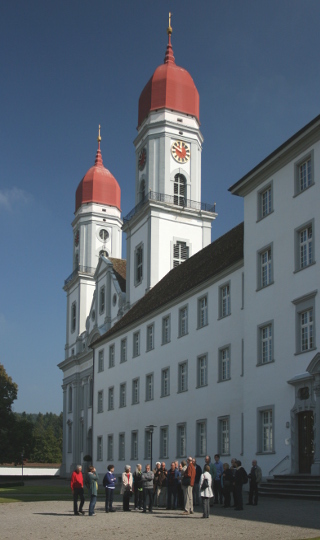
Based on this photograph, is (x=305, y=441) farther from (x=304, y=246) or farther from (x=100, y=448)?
(x=100, y=448)

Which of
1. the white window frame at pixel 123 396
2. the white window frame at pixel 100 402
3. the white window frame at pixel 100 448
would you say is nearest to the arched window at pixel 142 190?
the white window frame at pixel 100 402

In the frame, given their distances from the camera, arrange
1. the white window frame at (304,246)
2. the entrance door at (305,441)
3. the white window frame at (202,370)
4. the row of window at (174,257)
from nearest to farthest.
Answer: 1. the entrance door at (305,441)
2. the white window frame at (304,246)
3. the white window frame at (202,370)
4. the row of window at (174,257)

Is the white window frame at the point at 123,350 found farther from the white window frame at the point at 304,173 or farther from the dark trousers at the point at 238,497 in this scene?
the dark trousers at the point at 238,497

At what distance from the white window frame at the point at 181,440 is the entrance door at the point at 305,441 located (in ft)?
41.8

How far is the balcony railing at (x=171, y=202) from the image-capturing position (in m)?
61.4

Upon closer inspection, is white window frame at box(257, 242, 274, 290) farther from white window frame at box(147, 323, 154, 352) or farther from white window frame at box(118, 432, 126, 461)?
white window frame at box(118, 432, 126, 461)

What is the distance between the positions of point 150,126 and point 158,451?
2955 cm

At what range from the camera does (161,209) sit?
199 ft

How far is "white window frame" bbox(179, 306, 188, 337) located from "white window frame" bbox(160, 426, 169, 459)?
5.32 metres

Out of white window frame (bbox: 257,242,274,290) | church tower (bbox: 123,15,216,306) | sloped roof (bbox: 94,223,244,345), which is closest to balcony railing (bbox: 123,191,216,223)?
church tower (bbox: 123,15,216,306)

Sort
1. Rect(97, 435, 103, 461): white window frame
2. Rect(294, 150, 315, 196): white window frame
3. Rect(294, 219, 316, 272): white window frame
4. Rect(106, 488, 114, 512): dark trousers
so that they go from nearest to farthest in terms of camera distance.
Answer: Rect(106, 488, 114, 512): dark trousers → Rect(294, 219, 316, 272): white window frame → Rect(294, 150, 315, 196): white window frame → Rect(97, 435, 103, 461): white window frame

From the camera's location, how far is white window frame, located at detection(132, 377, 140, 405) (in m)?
48.5

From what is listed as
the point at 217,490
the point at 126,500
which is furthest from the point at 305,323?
the point at 126,500

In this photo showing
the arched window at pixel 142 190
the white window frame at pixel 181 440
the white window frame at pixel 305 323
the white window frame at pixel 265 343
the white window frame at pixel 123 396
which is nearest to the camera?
the white window frame at pixel 305 323
